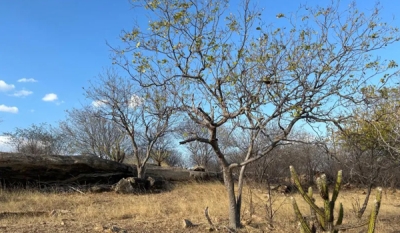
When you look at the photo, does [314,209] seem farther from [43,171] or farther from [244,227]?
[43,171]

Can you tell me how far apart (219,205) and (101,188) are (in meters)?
6.53

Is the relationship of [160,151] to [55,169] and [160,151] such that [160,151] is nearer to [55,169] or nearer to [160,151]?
[160,151]

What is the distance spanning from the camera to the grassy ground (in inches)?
318

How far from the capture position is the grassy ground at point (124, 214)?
8.09 metres

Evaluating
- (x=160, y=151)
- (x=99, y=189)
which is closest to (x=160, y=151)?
(x=160, y=151)

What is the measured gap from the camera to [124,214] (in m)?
10.3

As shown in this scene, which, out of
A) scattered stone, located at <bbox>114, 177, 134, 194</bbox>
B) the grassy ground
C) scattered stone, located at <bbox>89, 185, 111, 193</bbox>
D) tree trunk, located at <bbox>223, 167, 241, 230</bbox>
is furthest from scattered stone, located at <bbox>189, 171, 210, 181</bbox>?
tree trunk, located at <bbox>223, 167, 241, 230</bbox>

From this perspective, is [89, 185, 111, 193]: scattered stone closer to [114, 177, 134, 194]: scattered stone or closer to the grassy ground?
the grassy ground

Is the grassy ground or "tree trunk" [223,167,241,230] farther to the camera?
the grassy ground

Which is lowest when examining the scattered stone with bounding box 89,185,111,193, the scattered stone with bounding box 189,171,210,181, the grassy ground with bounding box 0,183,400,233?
the grassy ground with bounding box 0,183,400,233

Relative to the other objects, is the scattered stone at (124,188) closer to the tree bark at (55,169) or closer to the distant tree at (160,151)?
the tree bark at (55,169)

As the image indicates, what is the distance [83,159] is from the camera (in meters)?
17.5

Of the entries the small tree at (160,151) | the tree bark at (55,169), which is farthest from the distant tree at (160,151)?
the tree bark at (55,169)

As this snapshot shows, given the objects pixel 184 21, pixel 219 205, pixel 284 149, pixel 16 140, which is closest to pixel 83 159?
pixel 219 205
